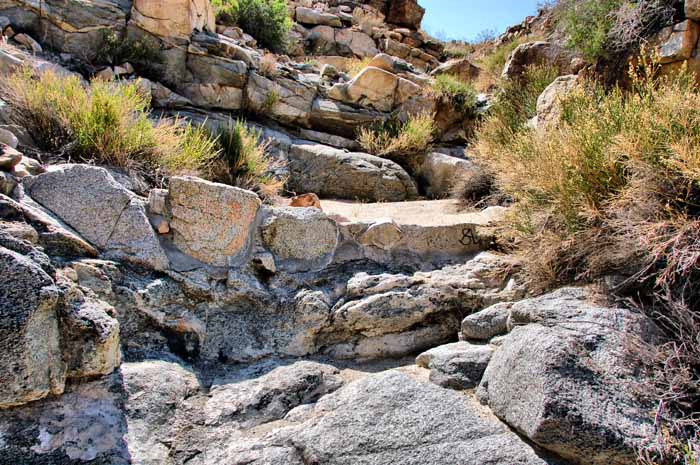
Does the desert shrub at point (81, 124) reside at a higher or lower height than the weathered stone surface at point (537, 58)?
lower

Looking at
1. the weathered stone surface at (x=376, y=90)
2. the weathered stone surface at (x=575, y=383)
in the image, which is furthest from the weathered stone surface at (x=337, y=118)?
the weathered stone surface at (x=575, y=383)

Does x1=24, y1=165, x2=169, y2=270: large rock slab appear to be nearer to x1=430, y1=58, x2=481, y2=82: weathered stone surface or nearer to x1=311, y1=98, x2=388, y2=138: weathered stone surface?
x1=311, y1=98, x2=388, y2=138: weathered stone surface

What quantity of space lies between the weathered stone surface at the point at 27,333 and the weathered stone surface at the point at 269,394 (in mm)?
814

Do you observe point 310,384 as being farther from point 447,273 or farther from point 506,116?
point 506,116

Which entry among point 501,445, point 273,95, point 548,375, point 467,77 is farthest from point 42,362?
point 467,77

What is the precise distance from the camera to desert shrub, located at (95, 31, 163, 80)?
23.5 ft

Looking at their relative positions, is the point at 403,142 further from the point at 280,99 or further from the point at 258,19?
the point at 258,19

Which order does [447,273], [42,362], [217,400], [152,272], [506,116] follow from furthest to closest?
[506,116] < [447,273] < [152,272] < [217,400] < [42,362]

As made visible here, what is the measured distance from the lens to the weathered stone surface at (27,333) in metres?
2.21

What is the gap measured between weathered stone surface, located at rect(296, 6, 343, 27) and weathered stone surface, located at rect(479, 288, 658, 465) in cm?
1418

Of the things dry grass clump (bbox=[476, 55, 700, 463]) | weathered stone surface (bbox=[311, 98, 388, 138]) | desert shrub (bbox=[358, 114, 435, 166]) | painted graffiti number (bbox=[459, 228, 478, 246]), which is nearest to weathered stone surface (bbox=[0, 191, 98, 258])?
painted graffiti number (bbox=[459, 228, 478, 246])

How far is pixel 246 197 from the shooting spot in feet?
12.1

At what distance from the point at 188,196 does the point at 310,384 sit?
162cm

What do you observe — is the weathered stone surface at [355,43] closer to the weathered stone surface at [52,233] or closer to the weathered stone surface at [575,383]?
the weathered stone surface at [52,233]
